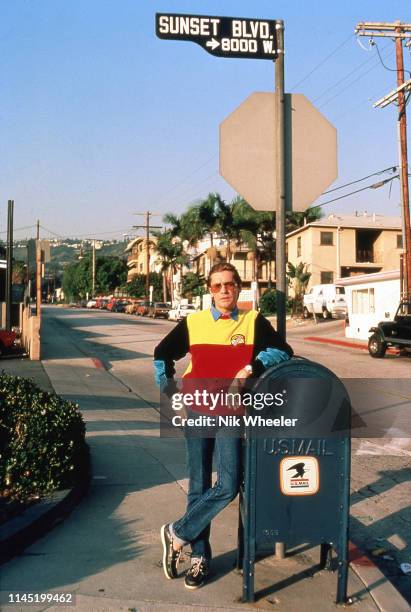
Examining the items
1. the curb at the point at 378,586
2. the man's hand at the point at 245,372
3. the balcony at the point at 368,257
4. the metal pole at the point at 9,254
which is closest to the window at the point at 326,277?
the balcony at the point at 368,257

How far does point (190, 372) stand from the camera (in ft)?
13.5

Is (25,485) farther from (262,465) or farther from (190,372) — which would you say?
(262,465)

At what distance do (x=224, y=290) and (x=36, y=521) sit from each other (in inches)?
78.0

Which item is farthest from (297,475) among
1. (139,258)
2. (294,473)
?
(139,258)

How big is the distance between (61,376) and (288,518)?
40.3 feet

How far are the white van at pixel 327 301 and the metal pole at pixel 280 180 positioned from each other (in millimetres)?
37325

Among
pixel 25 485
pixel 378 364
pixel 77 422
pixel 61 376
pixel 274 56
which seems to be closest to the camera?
pixel 274 56

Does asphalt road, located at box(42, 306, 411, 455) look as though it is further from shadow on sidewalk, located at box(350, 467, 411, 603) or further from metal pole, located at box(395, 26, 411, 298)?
metal pole, located at box(395, 26, 411, 298)

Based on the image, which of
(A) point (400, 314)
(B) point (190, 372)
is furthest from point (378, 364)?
(B) point (190, 372)

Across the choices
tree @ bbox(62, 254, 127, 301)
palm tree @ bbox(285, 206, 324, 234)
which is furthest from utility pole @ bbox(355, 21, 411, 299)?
tree @ bbox(62, 254, 127, 301)

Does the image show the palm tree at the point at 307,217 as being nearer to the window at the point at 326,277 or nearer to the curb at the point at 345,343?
the window at the point at 326,277

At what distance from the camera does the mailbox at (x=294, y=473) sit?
3775 mm

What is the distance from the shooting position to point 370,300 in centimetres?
2978

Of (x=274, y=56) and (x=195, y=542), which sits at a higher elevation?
(x=274, y=56)
